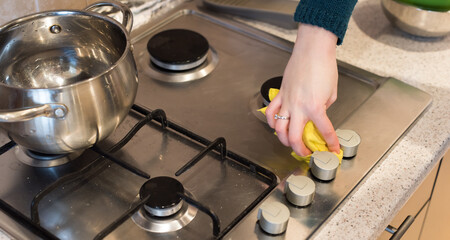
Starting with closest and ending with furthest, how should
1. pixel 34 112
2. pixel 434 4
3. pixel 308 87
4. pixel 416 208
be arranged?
pixel 34 112 < pixel 308 87 < pixel 416 208 < pixel 434 4

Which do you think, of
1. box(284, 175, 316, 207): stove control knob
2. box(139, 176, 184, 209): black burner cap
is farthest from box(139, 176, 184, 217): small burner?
box(284, 175, 316, 207): stove control knob

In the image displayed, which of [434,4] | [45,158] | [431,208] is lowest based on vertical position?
[431,208]

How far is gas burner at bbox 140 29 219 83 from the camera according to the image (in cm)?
91

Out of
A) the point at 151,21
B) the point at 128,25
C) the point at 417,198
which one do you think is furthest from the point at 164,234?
the point at 151,21

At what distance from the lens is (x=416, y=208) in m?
0.84

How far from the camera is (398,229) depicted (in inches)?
29.8

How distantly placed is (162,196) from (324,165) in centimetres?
20

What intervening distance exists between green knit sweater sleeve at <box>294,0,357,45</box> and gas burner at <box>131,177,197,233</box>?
26 cm

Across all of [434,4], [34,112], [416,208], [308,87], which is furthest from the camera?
[434,4]

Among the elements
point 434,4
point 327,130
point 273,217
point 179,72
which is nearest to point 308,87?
point 327,130

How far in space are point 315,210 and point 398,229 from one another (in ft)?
0.55

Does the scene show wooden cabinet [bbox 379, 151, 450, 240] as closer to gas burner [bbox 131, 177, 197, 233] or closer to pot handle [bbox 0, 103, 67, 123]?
gas burner [bbox 131, 177, 197, 233]

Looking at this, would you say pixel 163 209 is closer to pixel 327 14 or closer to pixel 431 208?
pixel 327 14

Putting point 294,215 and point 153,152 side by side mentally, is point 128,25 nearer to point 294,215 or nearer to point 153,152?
point 153,152
